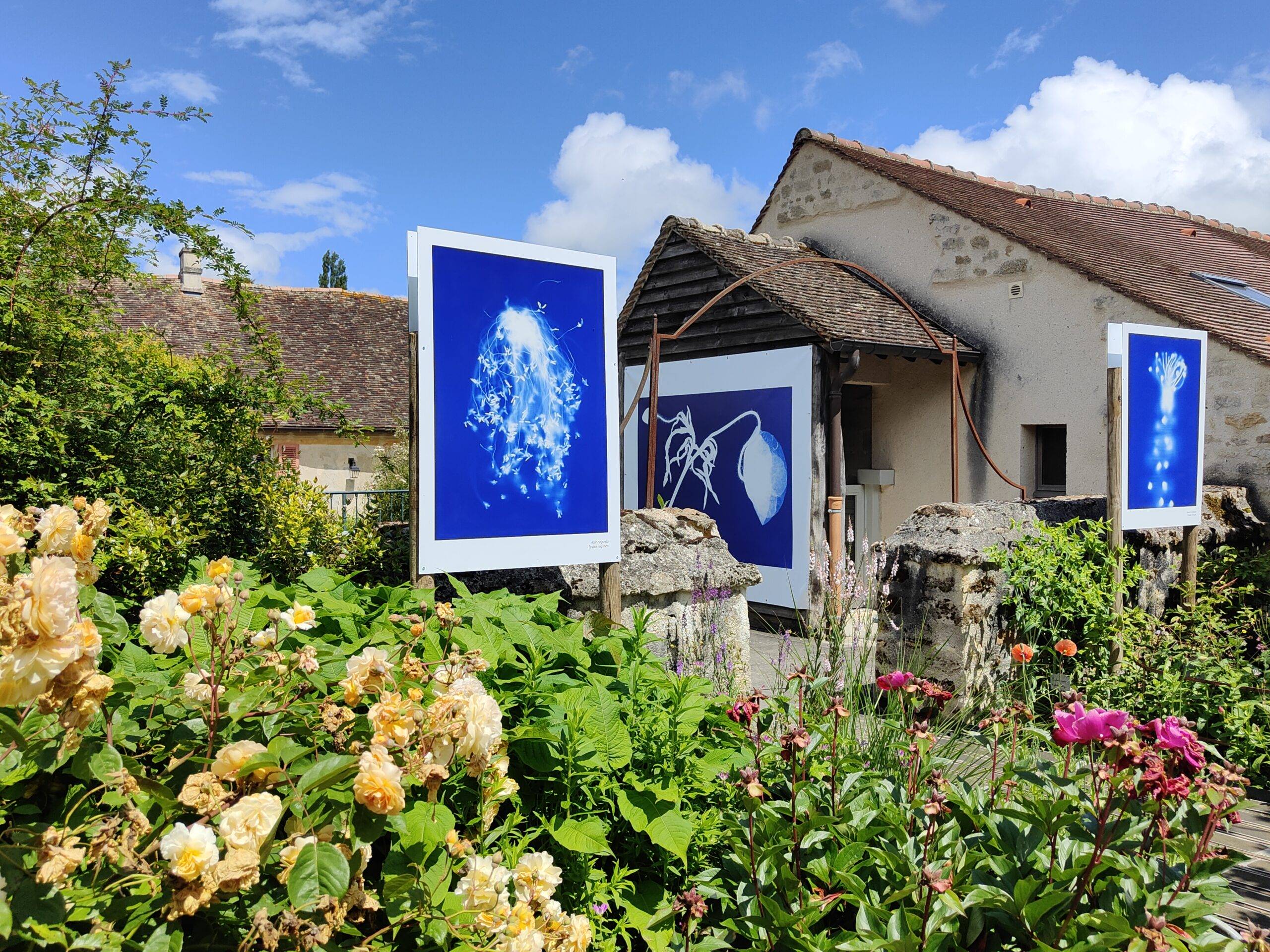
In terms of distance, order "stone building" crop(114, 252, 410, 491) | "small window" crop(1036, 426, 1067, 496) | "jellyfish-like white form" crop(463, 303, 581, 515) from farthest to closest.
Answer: "stone building" crop(114, 252, 410, 491)
"small window" crop(1036, 426, 1067, 496)
"jellyfish-like white form" crop(463, 303, 581, 515)

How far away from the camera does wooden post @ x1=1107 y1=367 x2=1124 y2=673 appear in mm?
5914

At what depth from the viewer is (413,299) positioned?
12.3 ft

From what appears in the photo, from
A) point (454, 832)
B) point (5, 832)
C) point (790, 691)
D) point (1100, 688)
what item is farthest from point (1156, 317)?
point (5, 832)

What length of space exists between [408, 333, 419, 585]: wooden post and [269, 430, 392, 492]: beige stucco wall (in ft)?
A: 47.8

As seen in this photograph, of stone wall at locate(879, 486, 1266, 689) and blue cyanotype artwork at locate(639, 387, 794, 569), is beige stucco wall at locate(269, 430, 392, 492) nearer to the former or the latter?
blue cyanotype artwork at locate(639, 387, 794, 569)

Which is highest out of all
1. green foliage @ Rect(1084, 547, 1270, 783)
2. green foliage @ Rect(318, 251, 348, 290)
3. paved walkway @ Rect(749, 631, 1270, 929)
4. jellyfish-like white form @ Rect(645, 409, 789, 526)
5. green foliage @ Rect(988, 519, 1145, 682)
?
green foliage @ Rect(318, 251, 348, 290)

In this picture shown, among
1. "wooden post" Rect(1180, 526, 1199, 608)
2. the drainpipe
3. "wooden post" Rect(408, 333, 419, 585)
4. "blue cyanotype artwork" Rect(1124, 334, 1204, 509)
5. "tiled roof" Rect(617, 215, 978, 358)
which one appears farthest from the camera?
"tiled roof" Rect(617, 215, 978, 358)

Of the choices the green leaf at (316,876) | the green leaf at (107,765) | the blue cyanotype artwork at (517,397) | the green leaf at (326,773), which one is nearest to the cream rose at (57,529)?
the green leaf at (107,765)

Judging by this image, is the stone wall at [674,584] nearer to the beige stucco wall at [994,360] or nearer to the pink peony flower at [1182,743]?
the pink peony flower at [1182,743]

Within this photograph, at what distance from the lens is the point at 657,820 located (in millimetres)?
1951

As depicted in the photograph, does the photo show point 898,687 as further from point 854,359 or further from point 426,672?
point 854,359

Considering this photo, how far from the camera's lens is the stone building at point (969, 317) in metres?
8.66

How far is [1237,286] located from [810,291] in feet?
18.4

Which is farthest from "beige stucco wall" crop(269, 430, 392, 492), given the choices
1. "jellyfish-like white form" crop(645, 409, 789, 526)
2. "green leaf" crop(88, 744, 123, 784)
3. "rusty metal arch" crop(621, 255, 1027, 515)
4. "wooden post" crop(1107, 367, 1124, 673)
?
"green leaf" crop(88, 744, 123, 784)
